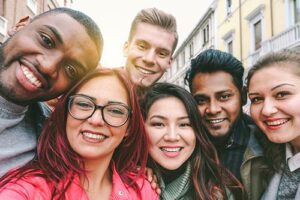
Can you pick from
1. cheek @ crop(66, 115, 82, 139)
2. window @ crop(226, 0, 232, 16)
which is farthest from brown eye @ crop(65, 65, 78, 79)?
window @ crop(226, 0, 232, 16)

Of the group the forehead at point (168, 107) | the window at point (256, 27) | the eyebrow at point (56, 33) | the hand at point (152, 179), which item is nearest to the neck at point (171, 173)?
the hand at point (152, 179)

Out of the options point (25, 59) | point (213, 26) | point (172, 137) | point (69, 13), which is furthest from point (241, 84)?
point (213, 26)

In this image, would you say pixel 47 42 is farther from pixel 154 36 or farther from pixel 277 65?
pixel 277 65

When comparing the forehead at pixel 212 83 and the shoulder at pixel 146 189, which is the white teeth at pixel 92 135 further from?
the forehead at pixel 212 83

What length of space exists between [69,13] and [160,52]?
1.42m

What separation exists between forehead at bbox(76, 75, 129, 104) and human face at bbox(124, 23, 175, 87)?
1115mm

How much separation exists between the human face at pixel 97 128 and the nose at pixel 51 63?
0.21 m

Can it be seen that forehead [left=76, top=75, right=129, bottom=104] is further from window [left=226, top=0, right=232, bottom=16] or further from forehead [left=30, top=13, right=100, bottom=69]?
window [left=226, top=0, right=232, bottom=16]

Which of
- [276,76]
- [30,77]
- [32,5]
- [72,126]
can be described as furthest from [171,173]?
[32,5]

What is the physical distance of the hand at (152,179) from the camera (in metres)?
2.35

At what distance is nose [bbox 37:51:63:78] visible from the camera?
1958 millimetres

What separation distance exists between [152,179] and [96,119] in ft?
2.42

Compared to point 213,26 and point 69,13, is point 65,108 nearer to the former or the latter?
point 69,13

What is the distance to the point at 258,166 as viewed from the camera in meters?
2.68
